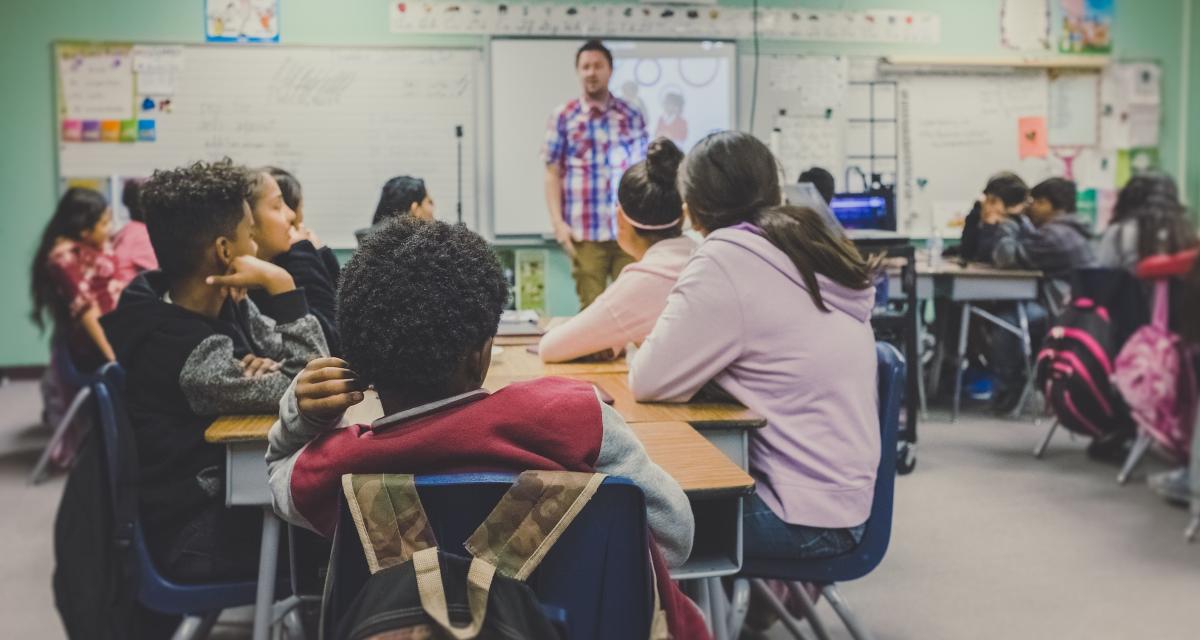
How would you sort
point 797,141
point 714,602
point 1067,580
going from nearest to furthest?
point 714,602, point 1067,580, point 797,141

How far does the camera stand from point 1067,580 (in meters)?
3.05

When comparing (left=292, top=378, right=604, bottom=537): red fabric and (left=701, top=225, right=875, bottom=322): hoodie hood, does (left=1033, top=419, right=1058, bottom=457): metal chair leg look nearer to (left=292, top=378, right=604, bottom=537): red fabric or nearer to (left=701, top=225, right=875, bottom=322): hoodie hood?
(left=701, top=225, right=875, bottom=322): hoodie hood

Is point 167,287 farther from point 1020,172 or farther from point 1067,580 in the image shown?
point 1020,172

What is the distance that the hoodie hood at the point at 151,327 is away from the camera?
5.94 feet

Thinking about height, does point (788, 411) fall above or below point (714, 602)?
above

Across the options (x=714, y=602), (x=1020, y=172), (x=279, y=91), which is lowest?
(x=714, y=602)

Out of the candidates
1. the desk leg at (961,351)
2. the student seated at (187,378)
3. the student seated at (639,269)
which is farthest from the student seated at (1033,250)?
the student seated at (187,378)

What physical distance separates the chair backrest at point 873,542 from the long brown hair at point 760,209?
7.9 inches

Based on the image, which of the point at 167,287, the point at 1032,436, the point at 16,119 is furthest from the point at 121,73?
the point at 1032,436

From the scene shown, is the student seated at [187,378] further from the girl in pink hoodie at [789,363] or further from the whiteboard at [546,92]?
the whiteboard at [546,92]

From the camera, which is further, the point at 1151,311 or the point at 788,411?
the point at 1151,311

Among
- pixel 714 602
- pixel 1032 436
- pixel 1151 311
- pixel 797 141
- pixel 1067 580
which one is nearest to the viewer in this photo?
pixel 714 602

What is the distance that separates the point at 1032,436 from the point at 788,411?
3.45 meters

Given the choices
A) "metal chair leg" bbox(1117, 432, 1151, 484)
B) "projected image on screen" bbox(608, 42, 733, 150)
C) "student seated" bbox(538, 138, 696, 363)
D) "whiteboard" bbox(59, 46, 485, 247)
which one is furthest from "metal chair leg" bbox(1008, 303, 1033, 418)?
"student seated" bbox(538, 138, 696, 363)
